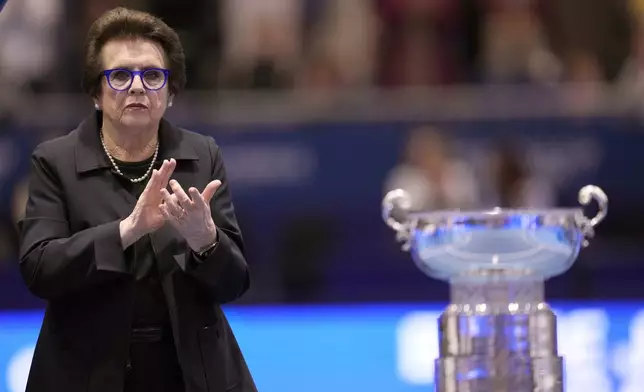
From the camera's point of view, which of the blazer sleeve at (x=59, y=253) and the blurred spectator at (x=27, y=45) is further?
the blurred spectator at (x=27, y=45)

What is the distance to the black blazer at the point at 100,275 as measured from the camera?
3660 millimetres

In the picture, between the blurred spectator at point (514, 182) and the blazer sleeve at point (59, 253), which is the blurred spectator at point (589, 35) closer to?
the blurred spectator at point (514, 182)

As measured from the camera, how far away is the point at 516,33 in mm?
13086

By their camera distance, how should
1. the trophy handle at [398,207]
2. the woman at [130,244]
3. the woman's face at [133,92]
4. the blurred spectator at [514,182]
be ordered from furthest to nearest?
the blurred spectator at [514,182] < the trophy handle at [398,207] < the woman's face at [133,92] < the woman at [130,244]

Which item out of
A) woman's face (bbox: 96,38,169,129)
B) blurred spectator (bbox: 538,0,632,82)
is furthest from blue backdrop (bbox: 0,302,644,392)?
woman's face (bbox: 96,38,169,129)

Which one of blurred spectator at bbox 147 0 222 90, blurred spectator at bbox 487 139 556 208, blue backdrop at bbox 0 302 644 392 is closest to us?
blue backdrop at bbox 0 302 644 392

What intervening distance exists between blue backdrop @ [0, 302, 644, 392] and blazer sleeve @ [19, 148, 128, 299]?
11.1 feet

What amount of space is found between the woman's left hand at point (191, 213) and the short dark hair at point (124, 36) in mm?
428

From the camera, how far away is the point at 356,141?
12227mm

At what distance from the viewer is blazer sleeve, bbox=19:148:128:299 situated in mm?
3631

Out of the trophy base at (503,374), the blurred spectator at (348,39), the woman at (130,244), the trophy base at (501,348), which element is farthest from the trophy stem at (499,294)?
the blurred spectator at (348,39)

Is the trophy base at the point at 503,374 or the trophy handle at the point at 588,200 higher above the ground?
the trophy handle at the point at 588,200

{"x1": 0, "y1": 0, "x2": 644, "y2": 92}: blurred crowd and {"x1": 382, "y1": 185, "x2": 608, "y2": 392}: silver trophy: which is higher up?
{"x1": 0, "y1": 0, "x2": 644, "y2": 92}: blurred crowd

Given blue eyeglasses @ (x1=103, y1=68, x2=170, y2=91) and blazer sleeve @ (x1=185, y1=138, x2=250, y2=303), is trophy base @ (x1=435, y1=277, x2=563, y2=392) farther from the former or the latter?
blue eyeglasses @ (x1=103, y1=68, x2=170, y2=91)
